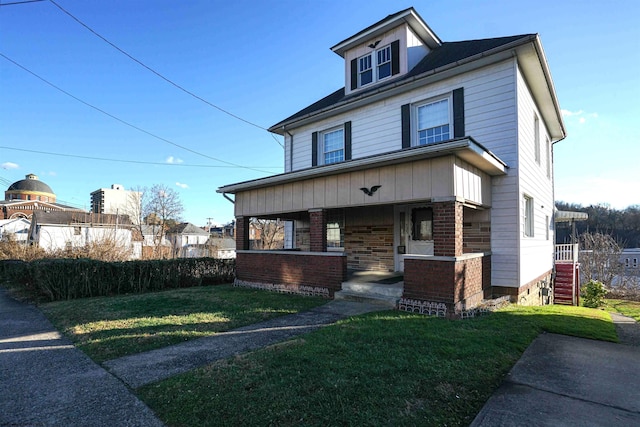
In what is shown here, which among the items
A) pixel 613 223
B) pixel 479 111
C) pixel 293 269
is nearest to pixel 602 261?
pixel 479 111

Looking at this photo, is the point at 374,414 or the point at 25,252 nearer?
the point at 374,414

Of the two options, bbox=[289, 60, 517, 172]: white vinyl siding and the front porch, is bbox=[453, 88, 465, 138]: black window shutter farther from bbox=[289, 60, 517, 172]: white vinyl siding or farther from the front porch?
the front porch

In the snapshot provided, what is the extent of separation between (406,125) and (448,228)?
4.41 meters

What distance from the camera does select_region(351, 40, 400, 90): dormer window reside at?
10.7 m

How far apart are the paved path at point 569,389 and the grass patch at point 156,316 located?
13.6 ft

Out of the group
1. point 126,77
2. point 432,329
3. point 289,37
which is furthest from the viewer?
point 126,77

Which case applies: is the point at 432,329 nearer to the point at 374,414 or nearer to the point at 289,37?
the point at 374,414

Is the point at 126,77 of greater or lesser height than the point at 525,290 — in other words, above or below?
above

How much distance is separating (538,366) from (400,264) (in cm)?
604

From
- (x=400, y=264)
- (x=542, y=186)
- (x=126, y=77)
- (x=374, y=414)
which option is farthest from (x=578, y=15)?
(x=126, y=77)

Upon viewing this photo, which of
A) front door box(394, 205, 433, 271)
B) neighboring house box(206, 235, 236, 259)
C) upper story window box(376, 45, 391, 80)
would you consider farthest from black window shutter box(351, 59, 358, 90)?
neighboring house box(206, 235, 236, 259)

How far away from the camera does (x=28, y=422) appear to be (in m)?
2.73

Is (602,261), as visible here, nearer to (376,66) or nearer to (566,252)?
(566,252)

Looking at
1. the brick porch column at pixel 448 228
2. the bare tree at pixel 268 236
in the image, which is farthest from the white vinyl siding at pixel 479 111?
the bare tree at pixel 268 236
